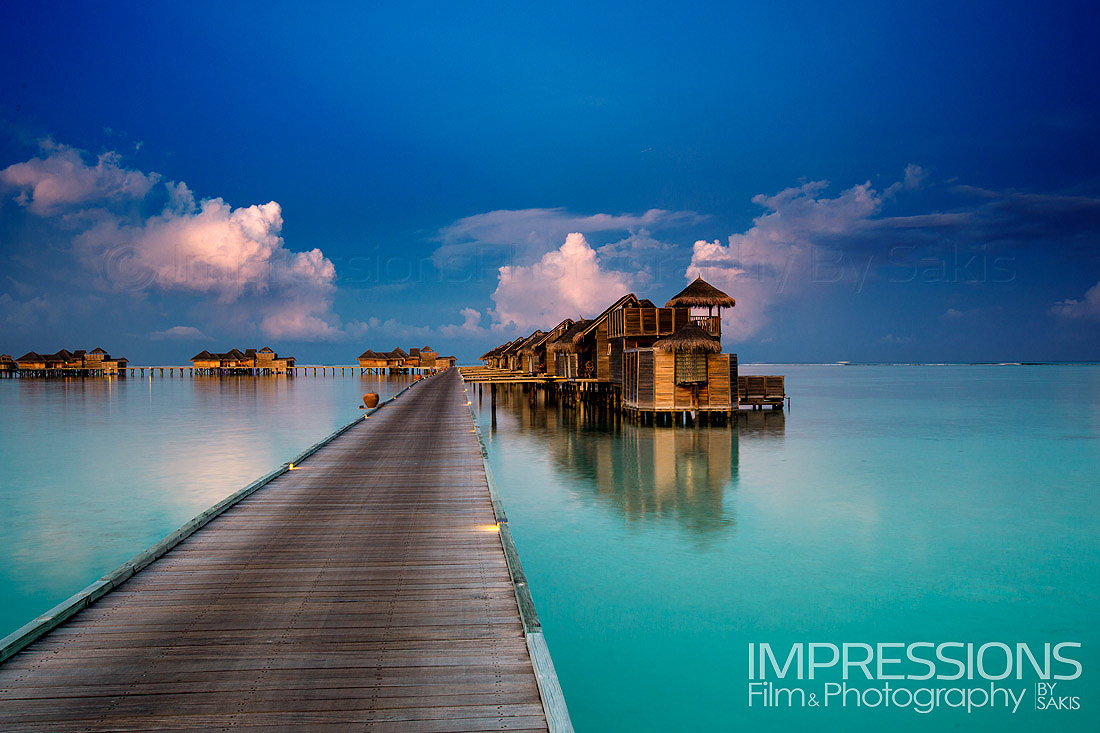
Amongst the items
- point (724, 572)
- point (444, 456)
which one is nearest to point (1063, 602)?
point (724, 572)

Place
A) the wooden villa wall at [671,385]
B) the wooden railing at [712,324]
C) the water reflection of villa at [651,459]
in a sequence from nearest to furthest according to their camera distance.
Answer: the water reflection of villa at [651,459], the wooden villa wall at [671,385], the wooden railing at [712,324]

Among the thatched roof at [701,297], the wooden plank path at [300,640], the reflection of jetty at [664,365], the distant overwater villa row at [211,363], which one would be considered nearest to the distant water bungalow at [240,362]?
the distant overwater villa row at [211,363]

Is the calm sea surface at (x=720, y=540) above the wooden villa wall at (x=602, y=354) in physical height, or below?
below

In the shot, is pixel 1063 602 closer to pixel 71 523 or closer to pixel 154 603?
pixel 154 603

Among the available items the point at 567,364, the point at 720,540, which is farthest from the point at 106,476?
the point at 567,364

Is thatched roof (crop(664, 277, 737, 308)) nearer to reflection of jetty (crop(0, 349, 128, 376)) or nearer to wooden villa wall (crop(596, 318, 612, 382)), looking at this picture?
wooden villa wall (crop(596, 318, 612, 382))

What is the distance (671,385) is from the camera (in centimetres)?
3136

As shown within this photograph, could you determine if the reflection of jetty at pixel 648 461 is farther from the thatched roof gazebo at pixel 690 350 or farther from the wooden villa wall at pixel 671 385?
the thatched roof gazebo at pixel 690 350

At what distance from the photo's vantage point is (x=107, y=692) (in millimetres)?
4539

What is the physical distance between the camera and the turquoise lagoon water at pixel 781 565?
23.9 feet

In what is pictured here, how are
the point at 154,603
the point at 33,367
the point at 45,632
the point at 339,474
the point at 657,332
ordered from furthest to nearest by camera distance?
the point at 33,367, the point at 657,332, the point at 339,474, the point at 154,603, the point at 45,632

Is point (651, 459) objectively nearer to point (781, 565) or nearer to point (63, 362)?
point (781, 565)

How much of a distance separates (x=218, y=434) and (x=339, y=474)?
22.8 m

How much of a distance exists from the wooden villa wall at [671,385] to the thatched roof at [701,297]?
3670mm
